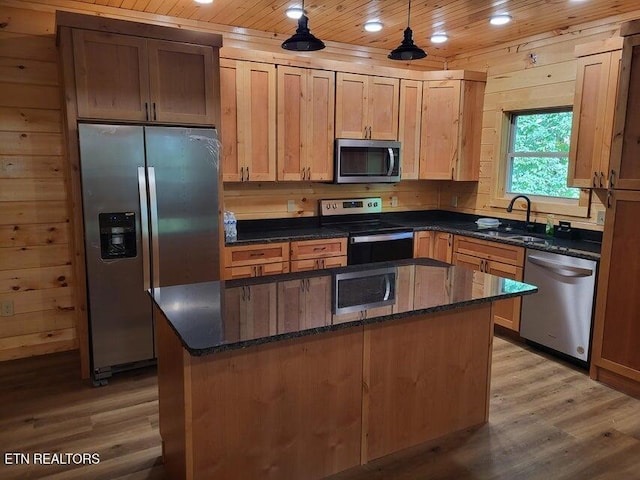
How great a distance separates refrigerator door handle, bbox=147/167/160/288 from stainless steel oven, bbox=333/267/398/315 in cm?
137

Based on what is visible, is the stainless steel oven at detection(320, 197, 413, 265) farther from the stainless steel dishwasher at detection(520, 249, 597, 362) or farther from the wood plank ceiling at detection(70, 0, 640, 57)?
the wood plank ceiling at detection(70, 0, 640, 57)

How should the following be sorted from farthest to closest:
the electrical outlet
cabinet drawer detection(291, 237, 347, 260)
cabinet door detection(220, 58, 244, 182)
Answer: cabinet drawer detection(291, 237, 347, 260), cabinet door detection(220, 58, 244, 182), the electrical outlet

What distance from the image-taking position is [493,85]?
15.4 feet

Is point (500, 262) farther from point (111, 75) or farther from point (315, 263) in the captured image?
point (111, 75)

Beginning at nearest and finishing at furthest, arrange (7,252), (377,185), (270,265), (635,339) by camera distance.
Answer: (635,339) → (7,252) → (270,265) → (377,185)

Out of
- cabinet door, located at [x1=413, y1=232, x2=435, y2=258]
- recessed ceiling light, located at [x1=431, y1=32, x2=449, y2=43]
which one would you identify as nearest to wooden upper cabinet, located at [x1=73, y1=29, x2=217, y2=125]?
recessed ceiling light, located at [x1=431, y1=32, x2=449, y2=43]

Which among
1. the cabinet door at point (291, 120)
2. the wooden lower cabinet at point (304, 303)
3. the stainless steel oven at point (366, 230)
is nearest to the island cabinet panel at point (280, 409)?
the wooden lower cabinet at point (304, 303)

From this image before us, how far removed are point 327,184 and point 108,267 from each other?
88.8 inches

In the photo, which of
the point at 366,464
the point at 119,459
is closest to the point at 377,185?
the point at 366,464

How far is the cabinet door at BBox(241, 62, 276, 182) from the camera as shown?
391 centimetres

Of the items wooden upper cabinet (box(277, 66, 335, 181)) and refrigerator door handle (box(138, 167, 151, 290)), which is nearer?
refrigerator door handle (box(138, 167, 151, 290))

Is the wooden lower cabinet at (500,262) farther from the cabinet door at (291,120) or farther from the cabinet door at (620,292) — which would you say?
the cabinet door at (291,120)

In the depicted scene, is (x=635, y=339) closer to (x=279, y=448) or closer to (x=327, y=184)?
(x=279, y=448)

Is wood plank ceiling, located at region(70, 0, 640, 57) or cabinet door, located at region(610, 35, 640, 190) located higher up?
wood plank ceiling, located at region(70, 0, 640, 57)
